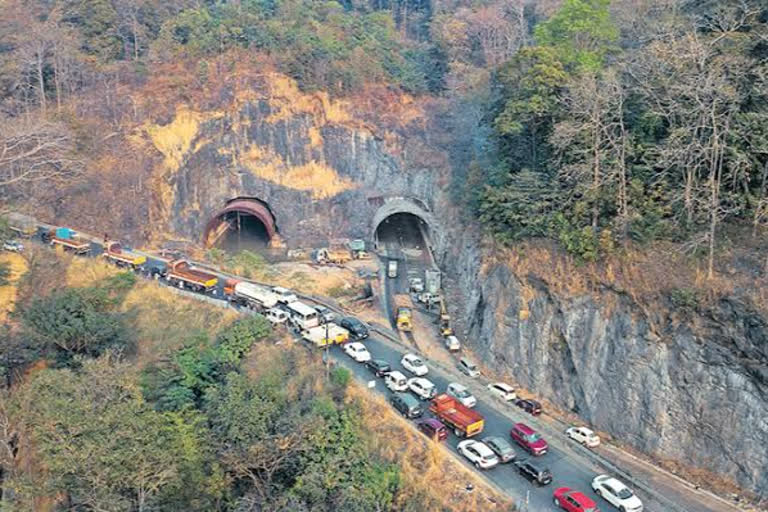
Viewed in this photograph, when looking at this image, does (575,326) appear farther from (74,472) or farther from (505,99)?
(74,472)

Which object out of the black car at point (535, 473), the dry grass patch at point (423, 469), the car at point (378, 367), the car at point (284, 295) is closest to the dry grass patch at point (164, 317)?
the car at point (284, 295)

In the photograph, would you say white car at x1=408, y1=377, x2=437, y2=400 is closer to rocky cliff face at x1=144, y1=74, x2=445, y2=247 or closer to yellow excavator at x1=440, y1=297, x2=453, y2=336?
yellow excavator at x1=440, y1=297, x2=453, y2=336

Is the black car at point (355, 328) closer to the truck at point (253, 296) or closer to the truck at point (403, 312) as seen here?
the truck at point (253, 296)

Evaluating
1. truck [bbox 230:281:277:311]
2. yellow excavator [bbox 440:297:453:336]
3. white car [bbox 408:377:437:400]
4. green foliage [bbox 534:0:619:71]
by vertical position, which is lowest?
yellow excavator [bbox 440:297:453:336]

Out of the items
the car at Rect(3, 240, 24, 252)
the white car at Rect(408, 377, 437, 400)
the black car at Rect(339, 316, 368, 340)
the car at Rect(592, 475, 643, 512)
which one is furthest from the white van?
the car at Rect(3, 240, 24, 252)

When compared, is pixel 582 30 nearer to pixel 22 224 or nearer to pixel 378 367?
pixel 378 367

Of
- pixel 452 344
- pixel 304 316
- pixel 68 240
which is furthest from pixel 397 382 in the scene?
pixel 68 240
